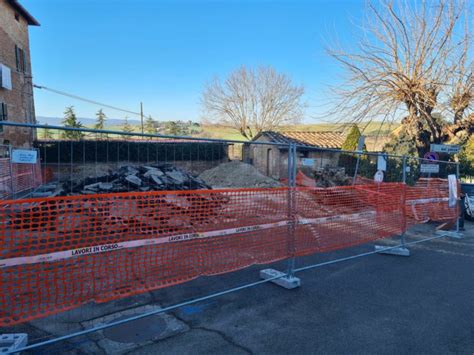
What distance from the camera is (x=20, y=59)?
21.0m

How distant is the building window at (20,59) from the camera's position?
2053 cm

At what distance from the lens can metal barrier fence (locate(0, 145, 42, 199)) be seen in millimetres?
9058

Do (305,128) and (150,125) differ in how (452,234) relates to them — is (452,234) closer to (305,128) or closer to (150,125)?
(305,128)

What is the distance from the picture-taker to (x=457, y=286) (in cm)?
485

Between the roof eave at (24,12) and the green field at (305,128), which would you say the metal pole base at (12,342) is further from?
the roof eave at (24,12)

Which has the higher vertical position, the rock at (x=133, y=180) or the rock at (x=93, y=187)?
the rock at (x=133, y=180)

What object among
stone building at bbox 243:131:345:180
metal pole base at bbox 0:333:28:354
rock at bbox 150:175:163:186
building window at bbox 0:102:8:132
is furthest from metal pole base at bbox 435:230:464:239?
building window at bbox 0:102:8:132

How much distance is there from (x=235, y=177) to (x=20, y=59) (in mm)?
16381

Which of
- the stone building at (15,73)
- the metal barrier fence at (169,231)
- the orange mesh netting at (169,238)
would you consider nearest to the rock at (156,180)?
the metal barrier fence at (169,231)

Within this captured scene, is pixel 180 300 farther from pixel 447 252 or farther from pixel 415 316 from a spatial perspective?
pixel 447 252

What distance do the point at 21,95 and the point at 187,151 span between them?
12.3 metres

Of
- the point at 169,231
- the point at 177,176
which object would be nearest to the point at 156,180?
the point at 177,176

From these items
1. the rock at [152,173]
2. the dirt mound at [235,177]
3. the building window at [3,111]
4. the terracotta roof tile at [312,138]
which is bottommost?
Result: the dirt mound at [235,177]

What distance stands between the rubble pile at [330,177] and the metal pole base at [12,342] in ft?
41.4
